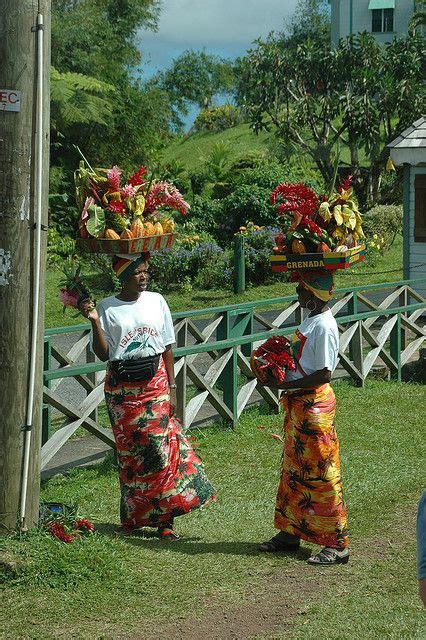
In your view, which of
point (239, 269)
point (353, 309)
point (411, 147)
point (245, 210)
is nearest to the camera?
point (353, 309)

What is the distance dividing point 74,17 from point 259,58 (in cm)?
604

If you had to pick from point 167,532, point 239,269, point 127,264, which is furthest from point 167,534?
point 239,269

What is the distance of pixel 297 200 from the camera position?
657 centimetres

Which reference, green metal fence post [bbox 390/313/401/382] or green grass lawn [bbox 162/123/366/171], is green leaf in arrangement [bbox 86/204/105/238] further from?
green grass lawn [bbox 162/123/366/171]

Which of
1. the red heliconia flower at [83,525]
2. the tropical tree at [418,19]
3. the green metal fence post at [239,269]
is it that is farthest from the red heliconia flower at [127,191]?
the tropical tree at [418,19]

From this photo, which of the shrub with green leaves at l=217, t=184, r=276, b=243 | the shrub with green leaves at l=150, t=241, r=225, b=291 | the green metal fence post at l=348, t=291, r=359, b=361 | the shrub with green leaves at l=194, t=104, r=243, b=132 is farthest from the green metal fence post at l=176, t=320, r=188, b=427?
the shrub with green leaves at l=194, t=104, r=243, b=132

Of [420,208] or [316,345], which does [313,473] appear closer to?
[316,345]

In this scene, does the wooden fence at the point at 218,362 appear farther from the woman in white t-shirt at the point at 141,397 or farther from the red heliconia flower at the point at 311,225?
the red heliconia flower at the point at 311,225

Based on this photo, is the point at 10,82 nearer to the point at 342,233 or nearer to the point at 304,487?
the point at 342,233

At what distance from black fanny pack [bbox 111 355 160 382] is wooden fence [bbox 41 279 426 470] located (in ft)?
4.56

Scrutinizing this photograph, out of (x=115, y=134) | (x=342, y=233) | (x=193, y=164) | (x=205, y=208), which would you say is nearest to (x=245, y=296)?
(x=205, y=208)

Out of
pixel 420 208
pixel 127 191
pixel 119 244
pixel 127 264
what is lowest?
pixel 127 264

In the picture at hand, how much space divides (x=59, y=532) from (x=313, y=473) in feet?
5.03

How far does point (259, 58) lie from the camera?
109 ft
